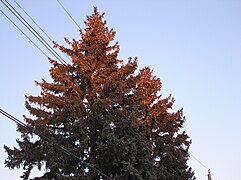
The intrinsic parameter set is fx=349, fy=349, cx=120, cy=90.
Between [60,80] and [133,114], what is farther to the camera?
[60,80]

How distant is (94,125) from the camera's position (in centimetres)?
1524

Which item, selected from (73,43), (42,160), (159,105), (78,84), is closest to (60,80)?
(78,84)

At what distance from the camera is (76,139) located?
14641 mm

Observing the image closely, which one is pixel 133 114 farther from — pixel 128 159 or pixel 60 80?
pixel 60 80

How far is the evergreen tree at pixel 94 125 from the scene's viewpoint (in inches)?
538

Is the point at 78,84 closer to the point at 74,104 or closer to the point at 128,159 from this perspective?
the point at 74,104

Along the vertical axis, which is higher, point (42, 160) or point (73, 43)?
point (73, 43)

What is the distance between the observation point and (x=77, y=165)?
14.4 m

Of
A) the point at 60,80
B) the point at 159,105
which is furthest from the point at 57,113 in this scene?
the point at 159,105

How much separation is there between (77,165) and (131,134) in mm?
2595

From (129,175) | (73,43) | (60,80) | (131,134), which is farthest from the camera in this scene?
(73,43)

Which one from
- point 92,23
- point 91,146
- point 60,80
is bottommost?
point 91,146

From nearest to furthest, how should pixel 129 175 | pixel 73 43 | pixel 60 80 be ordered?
pixel 129 175
pixel 60 80
pixel 73 43

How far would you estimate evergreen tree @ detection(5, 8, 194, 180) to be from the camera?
13.7 meters
